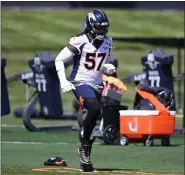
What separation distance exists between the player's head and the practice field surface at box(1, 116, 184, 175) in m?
1.63

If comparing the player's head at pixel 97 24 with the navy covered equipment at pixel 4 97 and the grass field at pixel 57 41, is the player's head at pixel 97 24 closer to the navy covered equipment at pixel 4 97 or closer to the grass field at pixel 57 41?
the grass field at pixel 57 41

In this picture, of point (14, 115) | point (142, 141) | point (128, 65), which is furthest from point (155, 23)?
point (142, 141)

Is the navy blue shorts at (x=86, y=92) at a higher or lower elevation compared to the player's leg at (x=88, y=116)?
higher

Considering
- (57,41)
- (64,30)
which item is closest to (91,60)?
(57,41)

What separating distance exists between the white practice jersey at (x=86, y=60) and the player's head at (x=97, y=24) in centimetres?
11

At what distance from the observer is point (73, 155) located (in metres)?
14.4

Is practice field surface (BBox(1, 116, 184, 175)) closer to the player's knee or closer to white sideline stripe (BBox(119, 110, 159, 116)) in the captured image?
white sideline stripe (BBox(119, 110, 159, 116))

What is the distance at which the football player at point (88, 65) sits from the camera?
1173 cm

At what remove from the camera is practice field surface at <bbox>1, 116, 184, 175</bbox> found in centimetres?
1197

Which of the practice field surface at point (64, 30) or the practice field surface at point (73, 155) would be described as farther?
the practice field surface at point (64, 30)

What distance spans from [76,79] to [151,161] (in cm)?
223

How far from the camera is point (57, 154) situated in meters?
14.6

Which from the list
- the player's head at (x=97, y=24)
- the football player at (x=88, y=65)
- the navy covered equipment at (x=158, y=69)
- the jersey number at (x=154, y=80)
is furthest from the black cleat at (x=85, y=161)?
the jersey number at (x=154, y=80)

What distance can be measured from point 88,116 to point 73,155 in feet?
9.12
